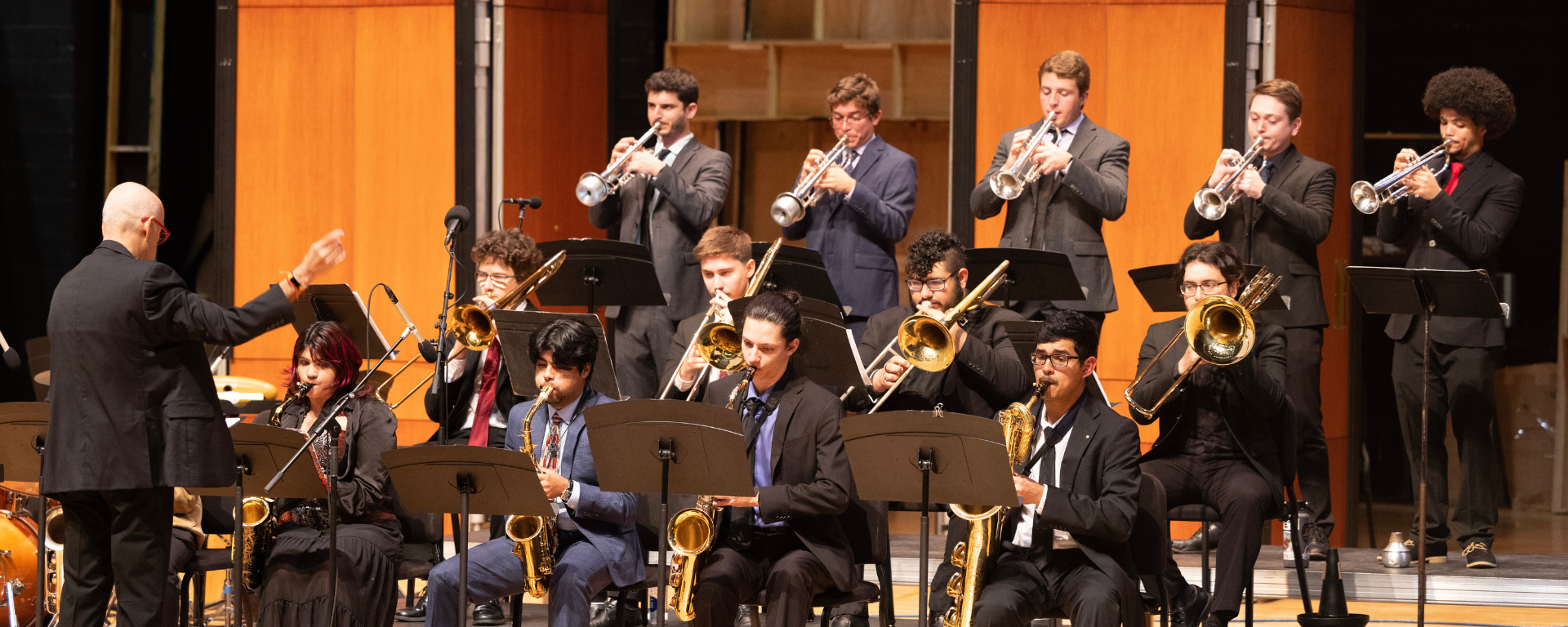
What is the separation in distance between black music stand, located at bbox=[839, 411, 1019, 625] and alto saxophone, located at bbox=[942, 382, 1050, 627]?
0.68 ft

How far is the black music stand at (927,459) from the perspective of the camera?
3.91 m

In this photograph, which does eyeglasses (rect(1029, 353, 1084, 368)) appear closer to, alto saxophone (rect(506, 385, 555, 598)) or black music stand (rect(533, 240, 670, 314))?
alto saxophone (rect(506, 385, 555, 598))

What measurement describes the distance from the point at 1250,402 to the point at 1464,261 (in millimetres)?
1314

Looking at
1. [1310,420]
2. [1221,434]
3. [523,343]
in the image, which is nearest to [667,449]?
[523,343]

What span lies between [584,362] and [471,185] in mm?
2904

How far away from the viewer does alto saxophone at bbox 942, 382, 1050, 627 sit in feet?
13.9

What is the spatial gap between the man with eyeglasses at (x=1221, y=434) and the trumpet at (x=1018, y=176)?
→ 2.80 ft

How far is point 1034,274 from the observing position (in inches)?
209

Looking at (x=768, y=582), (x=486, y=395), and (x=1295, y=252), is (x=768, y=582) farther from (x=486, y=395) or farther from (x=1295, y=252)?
(x=1295, y=252)

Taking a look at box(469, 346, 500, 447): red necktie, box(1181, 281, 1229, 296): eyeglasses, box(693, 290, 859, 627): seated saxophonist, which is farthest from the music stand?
box(1181, 281, 1229, 296): eyeglasses

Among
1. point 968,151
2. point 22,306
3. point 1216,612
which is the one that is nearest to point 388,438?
point 1216,612

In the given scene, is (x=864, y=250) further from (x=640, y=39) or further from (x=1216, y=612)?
(x=640, y=39)

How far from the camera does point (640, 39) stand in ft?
31.2

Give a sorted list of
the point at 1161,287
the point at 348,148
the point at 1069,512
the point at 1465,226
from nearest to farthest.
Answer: the point at 1069,512, the point at 1161,287, the point at 1465,226, the point at 348,148
